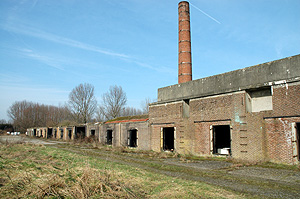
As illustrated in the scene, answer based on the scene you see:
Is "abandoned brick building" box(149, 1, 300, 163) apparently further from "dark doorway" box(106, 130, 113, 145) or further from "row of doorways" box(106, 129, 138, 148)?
"dark doorway" box(106, 130, 113, 145)

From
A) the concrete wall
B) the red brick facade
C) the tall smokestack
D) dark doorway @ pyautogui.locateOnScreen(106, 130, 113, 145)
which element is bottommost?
dark doorway @ pyautogui.locateOnScreen(106, 130, 113, 145)

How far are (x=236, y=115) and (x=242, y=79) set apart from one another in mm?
2365

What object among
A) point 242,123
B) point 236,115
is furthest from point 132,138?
point 242,123

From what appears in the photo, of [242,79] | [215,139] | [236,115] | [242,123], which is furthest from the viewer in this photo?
[215,139]

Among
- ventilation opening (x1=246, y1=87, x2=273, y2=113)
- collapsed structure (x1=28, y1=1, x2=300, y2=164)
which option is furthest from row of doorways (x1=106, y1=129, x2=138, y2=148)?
ventilation opening (x1=246, y1=87, x2=273, y2=113)

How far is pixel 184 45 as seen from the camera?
2330cm

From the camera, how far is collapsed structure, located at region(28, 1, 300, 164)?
10.9 metres

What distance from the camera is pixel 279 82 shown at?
36.7ft

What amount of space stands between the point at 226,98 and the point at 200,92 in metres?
2.85

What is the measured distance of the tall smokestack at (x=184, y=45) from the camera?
22.7 m

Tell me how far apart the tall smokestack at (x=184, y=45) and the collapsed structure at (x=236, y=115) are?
4308 mm

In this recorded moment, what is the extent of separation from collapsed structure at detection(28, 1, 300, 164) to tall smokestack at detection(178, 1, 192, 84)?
14.1 ft

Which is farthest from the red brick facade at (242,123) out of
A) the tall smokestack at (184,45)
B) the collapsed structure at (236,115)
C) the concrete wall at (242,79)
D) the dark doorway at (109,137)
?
the dark doorway at (109,137)

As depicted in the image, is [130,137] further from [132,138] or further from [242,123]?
[242,123]
